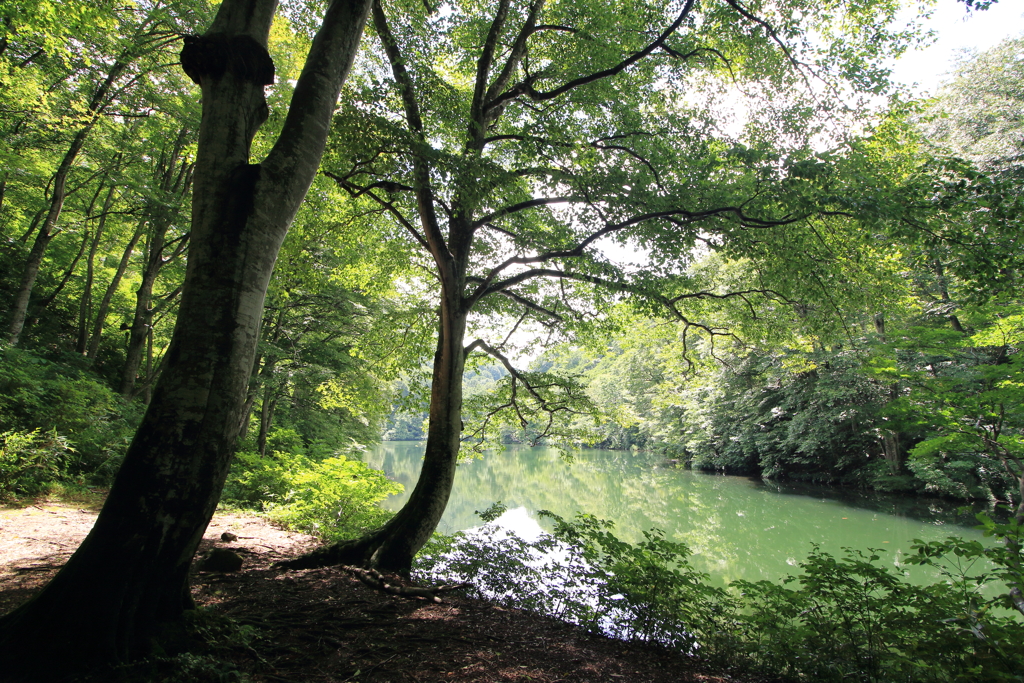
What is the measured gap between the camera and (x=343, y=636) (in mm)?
3115

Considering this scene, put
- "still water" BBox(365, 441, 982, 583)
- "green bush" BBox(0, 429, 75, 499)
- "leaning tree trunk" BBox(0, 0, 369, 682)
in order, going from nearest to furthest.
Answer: "leaning tree trunk" BBox(0, 0, 369, 682)
"green bush" BBox(0, 429, 75, 499)
"still water" BBox(365, 441, 982, 583)

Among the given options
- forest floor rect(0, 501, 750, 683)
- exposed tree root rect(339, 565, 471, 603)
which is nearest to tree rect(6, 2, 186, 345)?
forest floor rect(0, 501, 750, 683)

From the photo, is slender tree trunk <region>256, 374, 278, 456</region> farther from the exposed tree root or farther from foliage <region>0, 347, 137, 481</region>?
the exposed tree root

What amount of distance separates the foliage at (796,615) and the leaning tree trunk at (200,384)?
3759 mm

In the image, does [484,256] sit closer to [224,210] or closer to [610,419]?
[610,419]

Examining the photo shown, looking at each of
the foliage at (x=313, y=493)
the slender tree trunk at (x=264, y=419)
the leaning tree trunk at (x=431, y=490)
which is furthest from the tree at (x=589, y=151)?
the slender tree trunk at (x=264, y=419)

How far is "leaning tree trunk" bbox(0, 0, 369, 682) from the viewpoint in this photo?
2031 mm

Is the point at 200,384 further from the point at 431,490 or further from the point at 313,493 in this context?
the point at 313,493

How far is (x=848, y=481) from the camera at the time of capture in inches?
721

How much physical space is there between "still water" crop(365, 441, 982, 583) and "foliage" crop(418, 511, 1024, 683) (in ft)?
9.05

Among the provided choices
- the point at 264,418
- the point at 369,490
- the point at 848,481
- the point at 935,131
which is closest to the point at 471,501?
the point at 264,418

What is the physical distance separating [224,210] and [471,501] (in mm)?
16505

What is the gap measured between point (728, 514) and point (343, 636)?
14.2 metres

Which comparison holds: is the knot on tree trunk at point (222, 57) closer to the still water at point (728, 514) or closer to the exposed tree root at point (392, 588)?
the exposed tree root at point (392, 588)
